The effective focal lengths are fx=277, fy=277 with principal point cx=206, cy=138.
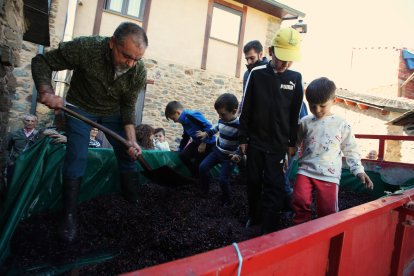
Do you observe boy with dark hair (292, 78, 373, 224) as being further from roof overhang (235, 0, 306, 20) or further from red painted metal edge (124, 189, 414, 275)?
roof overhang (235, 0, 306, 20)

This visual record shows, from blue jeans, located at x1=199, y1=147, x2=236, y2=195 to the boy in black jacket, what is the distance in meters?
0.70

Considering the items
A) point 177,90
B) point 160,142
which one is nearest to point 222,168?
point 160,142

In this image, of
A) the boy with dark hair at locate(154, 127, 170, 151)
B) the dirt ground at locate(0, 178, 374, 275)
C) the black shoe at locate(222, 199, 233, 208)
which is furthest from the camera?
the boy with dark hair at locate(154, 127, 170, 151)

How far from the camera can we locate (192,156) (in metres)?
3.92

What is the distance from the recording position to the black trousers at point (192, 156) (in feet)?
12.8

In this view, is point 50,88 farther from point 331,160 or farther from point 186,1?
point 186,1

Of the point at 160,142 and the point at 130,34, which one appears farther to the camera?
the point at 160,142

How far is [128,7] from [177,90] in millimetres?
2651

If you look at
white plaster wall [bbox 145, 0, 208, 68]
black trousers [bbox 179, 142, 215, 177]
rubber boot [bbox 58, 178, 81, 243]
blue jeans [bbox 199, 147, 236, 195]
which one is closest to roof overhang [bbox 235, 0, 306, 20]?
white plaster wall [bbox 145, 0, 208, 68]

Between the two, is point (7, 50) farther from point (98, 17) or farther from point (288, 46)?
point (98, 17)

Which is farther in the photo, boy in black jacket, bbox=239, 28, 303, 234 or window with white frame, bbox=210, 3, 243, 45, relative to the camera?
window with white frame, bbox=210, 3, 243, 45

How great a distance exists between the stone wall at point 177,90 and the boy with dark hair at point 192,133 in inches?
Answer: 168

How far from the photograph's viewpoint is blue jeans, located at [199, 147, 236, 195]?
3100 mm

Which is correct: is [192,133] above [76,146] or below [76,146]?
above
